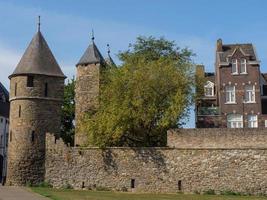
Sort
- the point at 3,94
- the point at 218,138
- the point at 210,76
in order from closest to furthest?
the point at 218,138, the point at 210,76, the point at 3,94

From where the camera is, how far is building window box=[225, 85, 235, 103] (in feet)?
149

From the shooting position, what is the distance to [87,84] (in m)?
41.8

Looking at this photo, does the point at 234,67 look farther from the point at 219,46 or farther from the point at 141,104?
the point at 141,104

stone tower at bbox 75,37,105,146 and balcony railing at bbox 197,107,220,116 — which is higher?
stone tower at bbox 75,37,105,146

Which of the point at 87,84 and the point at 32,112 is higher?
the point at 87,84

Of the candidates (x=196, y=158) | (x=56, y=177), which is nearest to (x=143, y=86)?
(x=196, y=158)

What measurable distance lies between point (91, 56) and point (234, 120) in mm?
14325

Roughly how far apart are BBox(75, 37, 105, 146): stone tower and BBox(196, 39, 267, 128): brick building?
9.49 metres

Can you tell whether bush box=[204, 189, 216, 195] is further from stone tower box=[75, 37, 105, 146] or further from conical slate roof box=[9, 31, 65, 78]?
conical slate roof box=[9, 31, 65, 78]

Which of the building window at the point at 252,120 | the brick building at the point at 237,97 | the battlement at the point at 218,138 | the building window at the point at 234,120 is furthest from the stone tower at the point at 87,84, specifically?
the building window at the point at 252,120

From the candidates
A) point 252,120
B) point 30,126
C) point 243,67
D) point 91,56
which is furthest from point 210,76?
point 30,126

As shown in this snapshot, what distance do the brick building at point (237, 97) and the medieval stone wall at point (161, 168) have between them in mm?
11509

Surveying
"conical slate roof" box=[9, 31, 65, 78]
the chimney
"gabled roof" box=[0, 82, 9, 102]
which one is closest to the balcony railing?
the chimney

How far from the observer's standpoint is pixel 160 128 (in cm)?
3650
